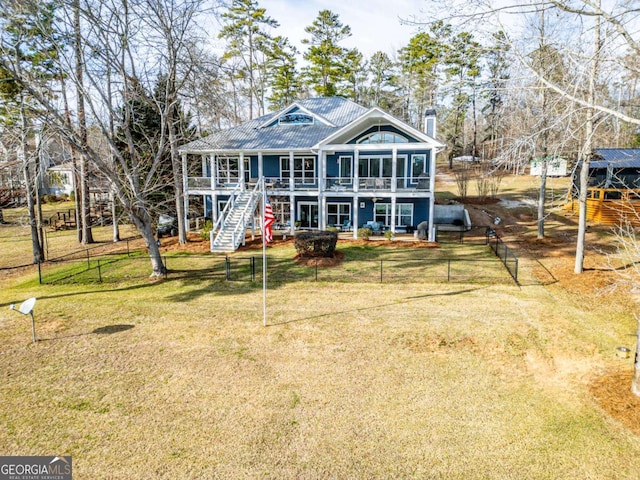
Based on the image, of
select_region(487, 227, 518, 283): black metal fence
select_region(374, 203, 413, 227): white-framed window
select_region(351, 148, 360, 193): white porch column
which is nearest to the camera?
Answer: select_region(487, 227, 518, 283): black metal fence

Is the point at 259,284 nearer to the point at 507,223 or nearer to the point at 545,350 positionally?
the point at 545,350

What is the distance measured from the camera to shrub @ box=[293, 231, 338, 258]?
19188mm

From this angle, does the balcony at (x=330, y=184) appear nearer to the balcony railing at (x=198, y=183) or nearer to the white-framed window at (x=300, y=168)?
the balcony railing at (x=198, y=183)

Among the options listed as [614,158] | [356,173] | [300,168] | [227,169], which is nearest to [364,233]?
[356,173]

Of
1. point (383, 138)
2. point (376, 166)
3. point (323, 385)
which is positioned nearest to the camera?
point (323, 385)

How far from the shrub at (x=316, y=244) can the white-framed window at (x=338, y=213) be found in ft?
24.7

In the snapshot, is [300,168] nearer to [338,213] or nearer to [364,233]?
[338,213]

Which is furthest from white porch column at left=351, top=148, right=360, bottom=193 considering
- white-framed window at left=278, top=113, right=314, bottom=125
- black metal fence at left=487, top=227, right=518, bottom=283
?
black metal fence at left=487, top=227, right=518, bottom=283

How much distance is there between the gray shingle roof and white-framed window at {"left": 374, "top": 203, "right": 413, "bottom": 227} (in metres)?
6.25

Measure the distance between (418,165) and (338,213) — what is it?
6.20 m

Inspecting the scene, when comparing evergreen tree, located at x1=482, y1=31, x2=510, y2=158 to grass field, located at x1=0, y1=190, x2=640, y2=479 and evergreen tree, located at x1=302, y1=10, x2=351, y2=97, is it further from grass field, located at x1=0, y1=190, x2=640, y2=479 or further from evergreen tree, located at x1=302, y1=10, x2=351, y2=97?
evergreen tree, located at x1=302, y1=10, x2=351, y2=97

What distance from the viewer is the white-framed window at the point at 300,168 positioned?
2722 cm

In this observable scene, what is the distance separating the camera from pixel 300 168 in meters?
27.7

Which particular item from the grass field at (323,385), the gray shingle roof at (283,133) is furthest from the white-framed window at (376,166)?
the grass field at (323,385)
